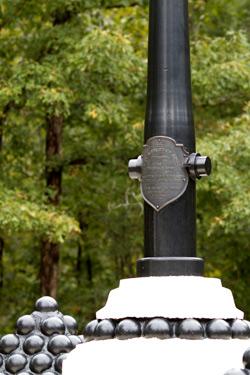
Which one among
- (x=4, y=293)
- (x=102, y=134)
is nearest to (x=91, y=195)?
(x=102, y=134)

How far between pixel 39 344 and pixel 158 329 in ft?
5.01

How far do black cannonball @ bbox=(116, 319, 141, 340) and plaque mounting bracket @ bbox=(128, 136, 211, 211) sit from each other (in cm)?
82

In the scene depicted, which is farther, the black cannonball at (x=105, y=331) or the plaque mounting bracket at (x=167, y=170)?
the plaque mounting bracket at (x=167, y=170)

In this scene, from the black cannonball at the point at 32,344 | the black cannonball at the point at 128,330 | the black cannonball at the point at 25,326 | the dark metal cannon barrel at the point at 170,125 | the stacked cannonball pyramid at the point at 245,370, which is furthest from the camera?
the black cannonball at the point at 25,326

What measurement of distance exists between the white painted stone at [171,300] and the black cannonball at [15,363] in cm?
99

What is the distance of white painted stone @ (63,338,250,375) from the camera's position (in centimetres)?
660

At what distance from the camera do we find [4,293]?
18641 millimetres

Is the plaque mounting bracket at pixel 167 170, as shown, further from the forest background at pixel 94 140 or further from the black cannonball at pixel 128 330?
the forest background at pixel 94 140

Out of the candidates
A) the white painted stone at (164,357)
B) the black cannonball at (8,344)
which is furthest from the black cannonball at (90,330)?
the black cannonball at (8,344)

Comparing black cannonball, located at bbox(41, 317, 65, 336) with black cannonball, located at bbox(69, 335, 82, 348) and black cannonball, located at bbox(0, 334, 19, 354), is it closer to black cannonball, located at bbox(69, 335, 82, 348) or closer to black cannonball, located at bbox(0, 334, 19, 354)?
black cannonball, located at bbox(69, 335, 82, 348)

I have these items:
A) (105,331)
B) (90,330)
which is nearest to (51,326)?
(90,330)

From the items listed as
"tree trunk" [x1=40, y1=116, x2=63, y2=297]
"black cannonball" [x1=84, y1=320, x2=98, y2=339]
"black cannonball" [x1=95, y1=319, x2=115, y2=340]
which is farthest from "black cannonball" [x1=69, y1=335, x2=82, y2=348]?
"tree trunk" [x1=40, y1=116, x2=63, y2=297]

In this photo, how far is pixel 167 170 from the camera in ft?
23.9

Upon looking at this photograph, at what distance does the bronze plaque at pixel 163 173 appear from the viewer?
7246mm
